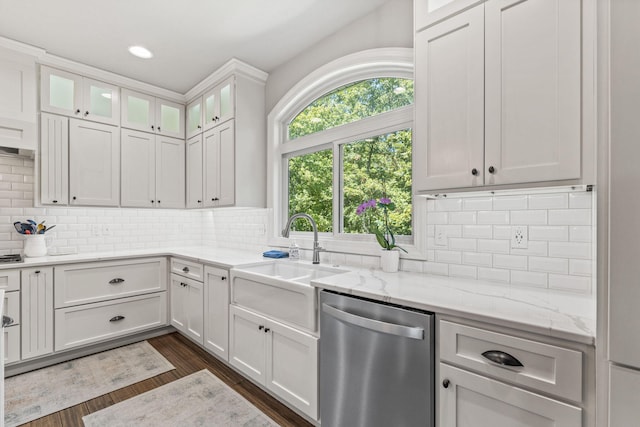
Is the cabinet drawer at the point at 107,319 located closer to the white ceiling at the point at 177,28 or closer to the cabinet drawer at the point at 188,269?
the cabinet drawer at the point at 188,269

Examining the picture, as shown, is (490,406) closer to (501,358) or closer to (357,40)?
(501,358)

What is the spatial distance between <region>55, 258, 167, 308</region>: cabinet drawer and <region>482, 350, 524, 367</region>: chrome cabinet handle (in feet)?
10.2

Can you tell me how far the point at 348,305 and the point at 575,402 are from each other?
0.89m

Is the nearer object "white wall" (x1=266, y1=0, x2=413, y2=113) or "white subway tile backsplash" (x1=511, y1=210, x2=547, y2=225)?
"white subway tile backsplash" (x1=511, y1=210, x2=547, y2=225)

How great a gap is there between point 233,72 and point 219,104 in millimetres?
385

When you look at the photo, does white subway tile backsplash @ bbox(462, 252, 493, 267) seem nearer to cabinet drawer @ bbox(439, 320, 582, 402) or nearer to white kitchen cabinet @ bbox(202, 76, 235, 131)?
cabinet drawer @ bbox(439, 320, 582, 402)

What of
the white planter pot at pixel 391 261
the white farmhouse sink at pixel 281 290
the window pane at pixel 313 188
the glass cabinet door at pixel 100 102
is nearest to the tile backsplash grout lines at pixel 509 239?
the white planter pot at pixel 391 261

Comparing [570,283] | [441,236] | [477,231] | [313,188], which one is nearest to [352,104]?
[313,188]

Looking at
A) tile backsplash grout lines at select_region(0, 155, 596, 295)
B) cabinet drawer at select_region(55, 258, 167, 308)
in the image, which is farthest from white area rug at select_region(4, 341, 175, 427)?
tile backsplash grout lines at select_region(0, 155, 596, 295)

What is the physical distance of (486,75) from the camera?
1.39 meters

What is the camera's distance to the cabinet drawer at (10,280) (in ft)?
7.74

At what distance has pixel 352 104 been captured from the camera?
2.54 meters

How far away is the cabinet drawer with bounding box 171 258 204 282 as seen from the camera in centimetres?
278

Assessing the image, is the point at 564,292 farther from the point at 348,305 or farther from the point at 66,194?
the point at 66,194
